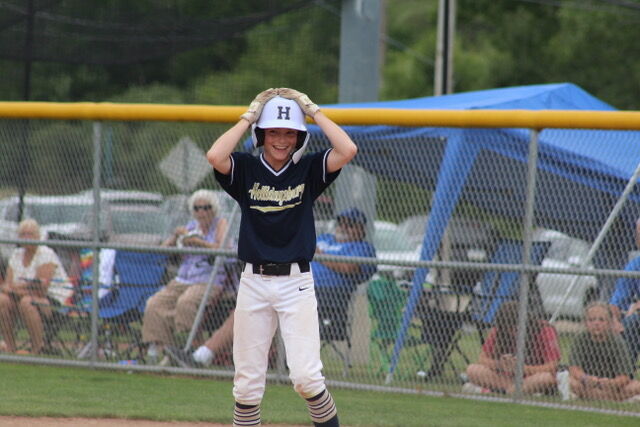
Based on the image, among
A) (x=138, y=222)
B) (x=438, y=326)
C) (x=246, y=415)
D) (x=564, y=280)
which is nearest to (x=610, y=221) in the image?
(x=564, y=280)

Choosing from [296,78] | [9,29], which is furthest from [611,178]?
[296,78]

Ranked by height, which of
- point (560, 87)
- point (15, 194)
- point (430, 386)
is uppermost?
point (560, 87)

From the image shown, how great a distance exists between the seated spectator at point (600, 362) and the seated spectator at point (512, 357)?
0.16m

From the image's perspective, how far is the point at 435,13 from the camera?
85.6ft

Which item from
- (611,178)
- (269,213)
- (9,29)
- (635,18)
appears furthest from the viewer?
(635,18)

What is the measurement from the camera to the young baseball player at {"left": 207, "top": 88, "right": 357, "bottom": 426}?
5.22 metres

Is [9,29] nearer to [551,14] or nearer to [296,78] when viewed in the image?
[296,78]

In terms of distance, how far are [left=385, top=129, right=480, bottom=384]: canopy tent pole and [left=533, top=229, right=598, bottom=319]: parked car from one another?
2.24ft

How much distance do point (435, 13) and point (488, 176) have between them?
62.1ft

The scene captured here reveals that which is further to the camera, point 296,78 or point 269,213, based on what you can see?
point 296,78

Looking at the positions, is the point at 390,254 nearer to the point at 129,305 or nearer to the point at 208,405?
the point at 208,405

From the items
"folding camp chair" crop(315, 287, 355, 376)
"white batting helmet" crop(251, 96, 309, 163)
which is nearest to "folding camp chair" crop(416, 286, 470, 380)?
"folding camp chair" crop(315, 287, 355, 376)

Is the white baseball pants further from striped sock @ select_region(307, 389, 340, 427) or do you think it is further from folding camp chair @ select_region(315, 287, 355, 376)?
folding camp chair @ select_region(315, 287, 355, 376)

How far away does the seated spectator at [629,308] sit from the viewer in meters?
7.24
